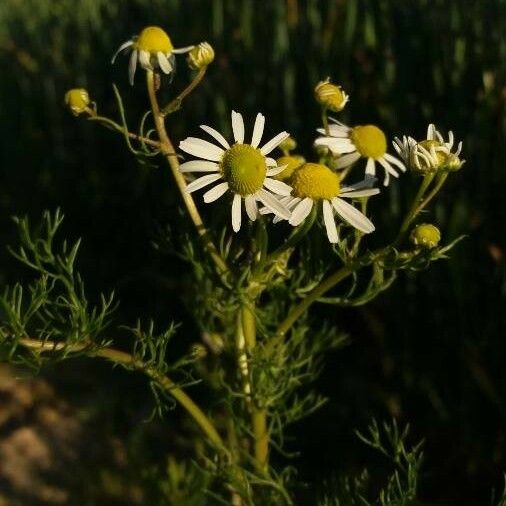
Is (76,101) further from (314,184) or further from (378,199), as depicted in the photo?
(378,199)

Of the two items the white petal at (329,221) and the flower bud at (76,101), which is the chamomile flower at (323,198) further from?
the flower bud at (76,101)

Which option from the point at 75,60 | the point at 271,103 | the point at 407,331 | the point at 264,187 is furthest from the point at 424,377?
the point at 75,60

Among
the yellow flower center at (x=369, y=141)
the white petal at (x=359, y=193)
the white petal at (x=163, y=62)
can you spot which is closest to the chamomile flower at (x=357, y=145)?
the yellow flower center at (x=369, y=141)

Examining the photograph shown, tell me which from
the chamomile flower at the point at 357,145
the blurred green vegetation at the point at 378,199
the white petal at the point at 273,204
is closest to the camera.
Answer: the white petal at the point at 273,204

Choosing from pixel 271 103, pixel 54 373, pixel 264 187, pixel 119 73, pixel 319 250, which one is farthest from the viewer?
pixel 119 73

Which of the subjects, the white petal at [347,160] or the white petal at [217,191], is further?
the white petal at [347,160]

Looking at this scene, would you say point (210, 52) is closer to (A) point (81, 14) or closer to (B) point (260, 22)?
(B) point (260, 22)
